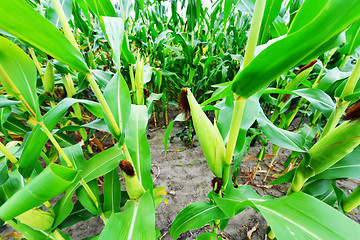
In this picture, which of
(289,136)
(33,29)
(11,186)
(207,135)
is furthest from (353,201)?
(11,186)

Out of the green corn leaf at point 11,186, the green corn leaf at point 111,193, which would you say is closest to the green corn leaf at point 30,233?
the green corn leaf at point 11,186

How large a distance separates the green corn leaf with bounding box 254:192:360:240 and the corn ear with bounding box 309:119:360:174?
18 cm

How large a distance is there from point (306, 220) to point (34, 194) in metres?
0.61

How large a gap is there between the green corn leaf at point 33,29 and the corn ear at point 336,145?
0.73m

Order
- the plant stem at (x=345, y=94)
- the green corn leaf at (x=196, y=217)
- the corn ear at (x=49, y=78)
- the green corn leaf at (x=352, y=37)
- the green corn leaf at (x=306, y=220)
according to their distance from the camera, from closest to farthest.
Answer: the green corn leaf at (x=306, y=220) → the plant stem at (x=345, y=94) → the green corn leaf at (x=196, y=217) → the green corn leaf at (x=352, y=37) → the corn ear at (x=49, y=78)

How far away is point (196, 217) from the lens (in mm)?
623

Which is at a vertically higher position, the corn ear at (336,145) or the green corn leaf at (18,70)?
the green corn leaf at (18,70)

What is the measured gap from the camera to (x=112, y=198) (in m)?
0.68

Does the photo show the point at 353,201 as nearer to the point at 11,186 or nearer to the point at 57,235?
the point at 57,235

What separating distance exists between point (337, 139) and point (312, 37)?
386 millimetres

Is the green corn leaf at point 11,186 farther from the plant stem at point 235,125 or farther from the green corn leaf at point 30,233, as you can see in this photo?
the plant stem at point 235,125

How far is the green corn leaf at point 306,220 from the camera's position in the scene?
0.34 m

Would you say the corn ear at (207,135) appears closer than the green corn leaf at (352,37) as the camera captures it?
Yes

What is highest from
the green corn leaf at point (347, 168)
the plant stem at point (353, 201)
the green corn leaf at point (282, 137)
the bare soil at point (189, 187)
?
the green corn leaf at point (282, 137)
